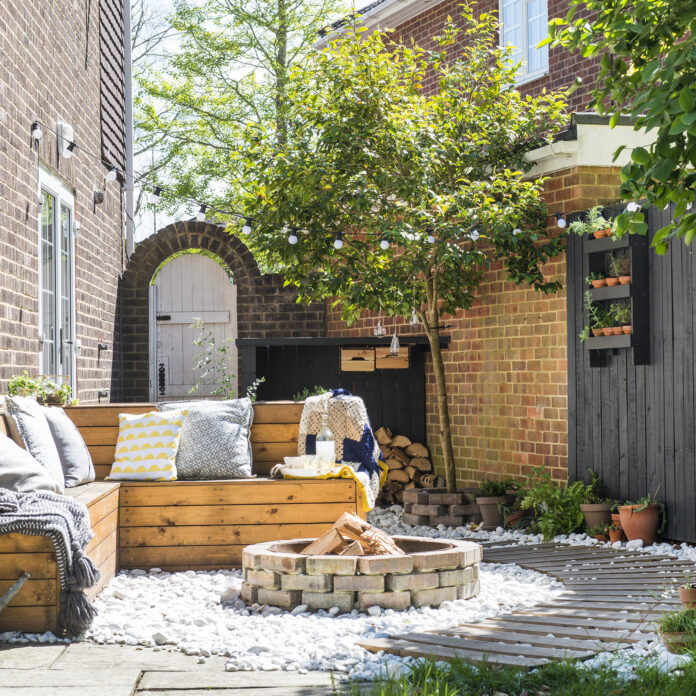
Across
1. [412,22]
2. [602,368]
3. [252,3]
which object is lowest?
[602,368]

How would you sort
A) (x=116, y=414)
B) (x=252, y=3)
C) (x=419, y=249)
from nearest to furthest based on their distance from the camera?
1. (x=116, y=414)
2. (x=419, y=249)
3. (x=252, y=3)

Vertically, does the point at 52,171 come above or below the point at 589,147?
below

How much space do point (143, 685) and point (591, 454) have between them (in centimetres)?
483

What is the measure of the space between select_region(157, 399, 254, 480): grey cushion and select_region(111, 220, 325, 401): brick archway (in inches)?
171

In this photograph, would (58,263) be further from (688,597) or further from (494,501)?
(688,597)

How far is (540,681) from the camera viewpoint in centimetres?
339

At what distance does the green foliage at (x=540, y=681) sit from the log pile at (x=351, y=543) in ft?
4.90

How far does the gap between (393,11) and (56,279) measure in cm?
681

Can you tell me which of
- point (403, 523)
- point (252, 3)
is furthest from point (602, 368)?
point (252, 3)

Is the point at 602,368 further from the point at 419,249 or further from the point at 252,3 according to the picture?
the point at 252,3

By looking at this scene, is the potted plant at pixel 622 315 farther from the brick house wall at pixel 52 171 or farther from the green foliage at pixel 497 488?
the brick house wall at pixel 52 171

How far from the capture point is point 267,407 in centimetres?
704

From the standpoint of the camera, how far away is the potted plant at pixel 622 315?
703cm

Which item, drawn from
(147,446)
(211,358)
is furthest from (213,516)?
(211,358)
